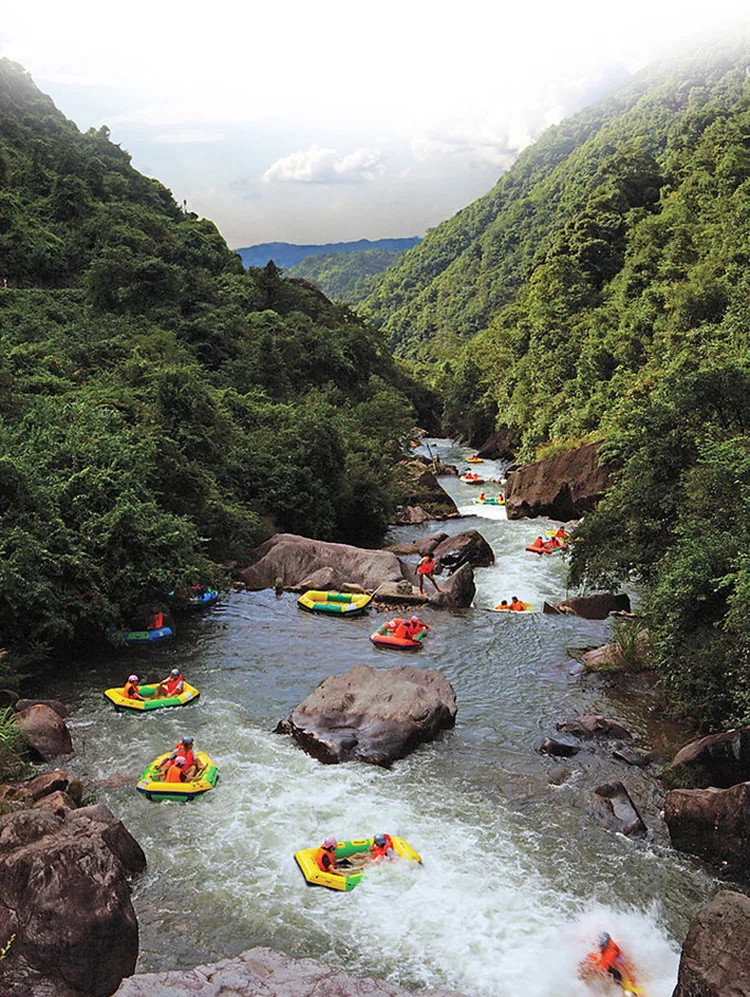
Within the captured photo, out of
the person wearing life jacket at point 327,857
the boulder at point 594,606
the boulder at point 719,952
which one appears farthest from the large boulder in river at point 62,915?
the boulder at point 594,606

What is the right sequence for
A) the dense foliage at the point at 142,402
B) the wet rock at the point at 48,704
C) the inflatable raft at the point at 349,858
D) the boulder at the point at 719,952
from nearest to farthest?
1. the boulder at the point at 719,952
2. the inflatable raft at the point at 349,858
3. the wet rock at the point at 48,704
4. the dense foliage at the point at 142,402

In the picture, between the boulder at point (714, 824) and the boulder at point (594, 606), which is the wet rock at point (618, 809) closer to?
the boulder at point (714, 824)

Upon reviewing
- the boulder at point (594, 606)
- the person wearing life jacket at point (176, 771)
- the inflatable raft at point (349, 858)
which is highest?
the person wearing life jacket at point (176, 771)

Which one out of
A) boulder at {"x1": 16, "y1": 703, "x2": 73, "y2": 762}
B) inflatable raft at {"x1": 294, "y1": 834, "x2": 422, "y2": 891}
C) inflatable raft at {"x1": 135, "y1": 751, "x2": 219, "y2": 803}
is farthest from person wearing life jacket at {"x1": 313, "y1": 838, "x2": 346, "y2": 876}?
boulder at {"x1": 16, "y1": 703, "x2": 73, "y2": 762}

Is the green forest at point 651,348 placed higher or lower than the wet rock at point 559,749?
higher

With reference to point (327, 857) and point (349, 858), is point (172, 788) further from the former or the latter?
point (349, 858)

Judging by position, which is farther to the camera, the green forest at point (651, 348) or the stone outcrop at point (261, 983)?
the green forest at point (651, 348)

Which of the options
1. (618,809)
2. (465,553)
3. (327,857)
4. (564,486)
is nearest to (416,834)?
(327,857)
